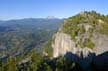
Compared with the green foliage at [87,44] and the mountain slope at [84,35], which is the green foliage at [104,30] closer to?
the mountain slope at [84,35]

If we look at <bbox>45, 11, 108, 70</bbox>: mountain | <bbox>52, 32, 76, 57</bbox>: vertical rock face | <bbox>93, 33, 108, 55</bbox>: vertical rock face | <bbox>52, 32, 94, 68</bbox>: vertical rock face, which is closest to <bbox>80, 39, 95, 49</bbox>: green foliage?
<bbox>45, 11, 108, 70</bbox>: mountain

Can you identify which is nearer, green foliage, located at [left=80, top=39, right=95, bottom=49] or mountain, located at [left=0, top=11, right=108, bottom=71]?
mountain, located at [left=0, top=11, right=108, bottom=71]

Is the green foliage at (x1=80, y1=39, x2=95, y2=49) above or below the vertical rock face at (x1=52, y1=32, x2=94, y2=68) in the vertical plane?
above

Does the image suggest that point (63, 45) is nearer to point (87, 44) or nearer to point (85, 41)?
point (85, 41)

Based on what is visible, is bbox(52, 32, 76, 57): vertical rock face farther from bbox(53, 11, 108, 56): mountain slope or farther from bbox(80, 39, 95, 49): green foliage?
bbox(80, 39, 95, 49): green foliage

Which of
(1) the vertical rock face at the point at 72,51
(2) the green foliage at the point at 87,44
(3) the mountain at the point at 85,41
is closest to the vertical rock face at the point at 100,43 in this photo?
(3) the mountain at the point at 85,41

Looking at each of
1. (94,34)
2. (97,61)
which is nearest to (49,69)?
(97,61)

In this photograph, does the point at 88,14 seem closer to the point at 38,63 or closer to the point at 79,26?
the point at 79,26

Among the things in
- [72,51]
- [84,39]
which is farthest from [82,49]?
[72,51]
